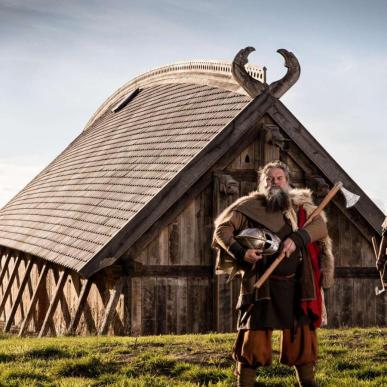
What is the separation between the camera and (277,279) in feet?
20.1

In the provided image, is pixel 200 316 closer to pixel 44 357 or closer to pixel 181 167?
pixel 181 167

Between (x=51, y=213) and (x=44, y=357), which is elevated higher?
(x=51, y=213)

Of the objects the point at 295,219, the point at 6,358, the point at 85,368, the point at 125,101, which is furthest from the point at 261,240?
the point at 125,101

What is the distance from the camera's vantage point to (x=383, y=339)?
916cm

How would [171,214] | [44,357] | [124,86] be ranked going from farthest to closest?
[124,86]
[171,214]
[44,357]

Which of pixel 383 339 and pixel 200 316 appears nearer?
pixel 383 339

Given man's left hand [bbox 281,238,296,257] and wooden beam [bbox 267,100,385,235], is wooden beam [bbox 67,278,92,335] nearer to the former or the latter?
wooden beam [bbox 267,100,385,235]

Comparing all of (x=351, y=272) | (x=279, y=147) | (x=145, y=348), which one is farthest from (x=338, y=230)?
(x=145, y=348)

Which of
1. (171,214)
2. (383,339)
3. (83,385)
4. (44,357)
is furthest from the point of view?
(171,214)

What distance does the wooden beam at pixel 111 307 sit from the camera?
12.2 m

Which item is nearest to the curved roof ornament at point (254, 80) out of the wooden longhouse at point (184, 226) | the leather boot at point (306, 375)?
the wooden longhouse at point (184, 226)

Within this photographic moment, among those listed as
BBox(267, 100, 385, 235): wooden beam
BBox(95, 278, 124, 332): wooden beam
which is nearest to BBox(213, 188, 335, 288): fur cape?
BBox(95, 278, 124, 332): wooden beam

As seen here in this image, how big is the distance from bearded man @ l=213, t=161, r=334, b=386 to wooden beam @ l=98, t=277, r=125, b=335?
241 inches

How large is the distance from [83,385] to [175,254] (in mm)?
5745
